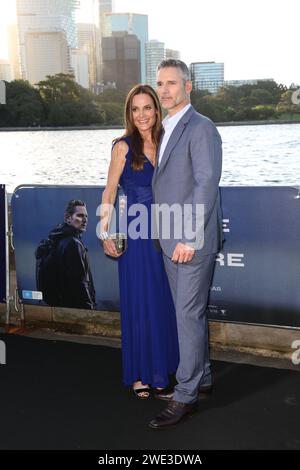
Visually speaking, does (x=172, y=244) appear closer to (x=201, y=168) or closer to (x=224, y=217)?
(x=201, y=168)

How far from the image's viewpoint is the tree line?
1931cm

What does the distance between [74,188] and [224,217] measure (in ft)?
3.87

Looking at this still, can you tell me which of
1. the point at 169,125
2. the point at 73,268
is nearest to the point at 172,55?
the point at 169,125

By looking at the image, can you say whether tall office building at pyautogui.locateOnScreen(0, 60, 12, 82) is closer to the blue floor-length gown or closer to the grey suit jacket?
the blue floor-length gown

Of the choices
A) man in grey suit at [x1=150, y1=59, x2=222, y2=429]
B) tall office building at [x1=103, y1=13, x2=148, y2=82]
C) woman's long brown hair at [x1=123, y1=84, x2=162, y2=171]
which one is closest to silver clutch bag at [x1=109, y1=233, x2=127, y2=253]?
man in grey suit at [x1=150, y1=59, x2=222, y2=429]

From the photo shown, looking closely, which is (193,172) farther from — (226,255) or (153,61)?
(153,61)

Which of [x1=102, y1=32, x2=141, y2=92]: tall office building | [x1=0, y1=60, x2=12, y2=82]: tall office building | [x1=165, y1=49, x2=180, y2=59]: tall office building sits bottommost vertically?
[x1=165, y1=49, x2=180, y2=59]: tall office building

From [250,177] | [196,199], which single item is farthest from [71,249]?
[250,177]

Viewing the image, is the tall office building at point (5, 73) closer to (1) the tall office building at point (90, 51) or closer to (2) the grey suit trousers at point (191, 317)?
(2) the grey suit trousers at point (191, 317)

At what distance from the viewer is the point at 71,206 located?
396 cm

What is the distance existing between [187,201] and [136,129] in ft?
1.80

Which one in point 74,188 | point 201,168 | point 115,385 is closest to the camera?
point 201,168

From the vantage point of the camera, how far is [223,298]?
143 inches

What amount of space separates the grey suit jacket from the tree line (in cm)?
1592
